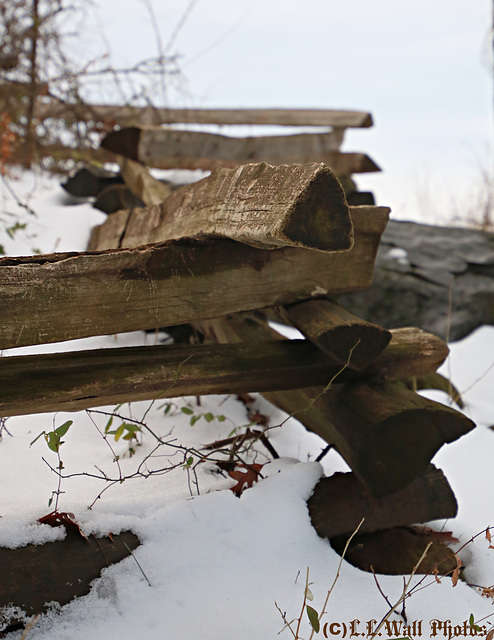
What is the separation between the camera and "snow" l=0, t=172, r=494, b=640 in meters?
1.70

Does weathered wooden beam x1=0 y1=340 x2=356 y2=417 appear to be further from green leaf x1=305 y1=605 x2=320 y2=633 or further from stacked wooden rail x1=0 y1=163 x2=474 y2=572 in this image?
green leaf x1=305 y1=605 x2=320 y2=633

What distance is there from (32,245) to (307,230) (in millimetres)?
3353

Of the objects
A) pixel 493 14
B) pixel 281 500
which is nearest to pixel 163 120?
pixel 493 14

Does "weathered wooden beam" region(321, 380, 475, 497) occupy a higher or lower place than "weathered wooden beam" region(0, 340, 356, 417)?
lower

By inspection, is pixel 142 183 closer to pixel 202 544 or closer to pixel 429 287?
pixel 429 287

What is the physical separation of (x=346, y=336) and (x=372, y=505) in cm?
66

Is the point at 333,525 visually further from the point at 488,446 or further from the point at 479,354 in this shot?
the point at 479,354

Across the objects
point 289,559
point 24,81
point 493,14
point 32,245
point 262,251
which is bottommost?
point 289,559

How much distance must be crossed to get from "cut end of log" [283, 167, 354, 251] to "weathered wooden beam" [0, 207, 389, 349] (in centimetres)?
58

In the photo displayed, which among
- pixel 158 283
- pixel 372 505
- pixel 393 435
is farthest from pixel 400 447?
pixel 158 283

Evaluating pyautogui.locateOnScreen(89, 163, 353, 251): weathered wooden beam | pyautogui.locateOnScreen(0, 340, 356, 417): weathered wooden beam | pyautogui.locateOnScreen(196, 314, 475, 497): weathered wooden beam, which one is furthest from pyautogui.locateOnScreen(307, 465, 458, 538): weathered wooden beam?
pyautogui.locateOnScreen(89, 163, 353, 251): weathered wooden beam

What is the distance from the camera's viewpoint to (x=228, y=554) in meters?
1.92

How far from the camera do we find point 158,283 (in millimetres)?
1918

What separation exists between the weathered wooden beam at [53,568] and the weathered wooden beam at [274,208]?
1061mm
